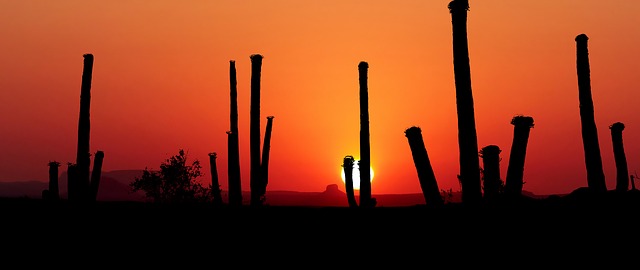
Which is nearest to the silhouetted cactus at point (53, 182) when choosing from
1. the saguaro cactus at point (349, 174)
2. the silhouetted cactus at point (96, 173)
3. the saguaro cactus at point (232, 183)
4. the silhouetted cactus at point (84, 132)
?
the silhouetted cactus at point (96, 173)

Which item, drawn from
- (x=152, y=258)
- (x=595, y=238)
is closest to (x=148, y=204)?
(x=152, y=258)

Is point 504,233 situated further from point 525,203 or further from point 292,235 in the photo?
point 292,235

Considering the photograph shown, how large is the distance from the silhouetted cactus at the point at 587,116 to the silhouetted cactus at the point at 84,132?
45.3ft

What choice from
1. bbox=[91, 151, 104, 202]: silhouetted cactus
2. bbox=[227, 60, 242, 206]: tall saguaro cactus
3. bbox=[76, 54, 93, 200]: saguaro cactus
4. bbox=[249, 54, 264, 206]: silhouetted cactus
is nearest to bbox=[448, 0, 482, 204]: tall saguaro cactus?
bbox=[249, 54, 264, 206]: silhouetted cactus

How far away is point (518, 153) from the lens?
51.8 feet

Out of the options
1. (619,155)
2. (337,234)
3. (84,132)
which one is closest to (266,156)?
(84,132)

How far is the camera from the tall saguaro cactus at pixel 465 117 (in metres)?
15.1

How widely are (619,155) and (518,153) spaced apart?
10183 millimetres

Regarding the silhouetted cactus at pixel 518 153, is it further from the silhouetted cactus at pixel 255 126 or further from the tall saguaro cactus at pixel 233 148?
the tall saguaro cactus at pixel 233 148

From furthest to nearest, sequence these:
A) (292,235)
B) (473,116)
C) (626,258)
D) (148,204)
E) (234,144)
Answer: (234,144) < (473,116) < (148,204) < (292,235) < (626,258)

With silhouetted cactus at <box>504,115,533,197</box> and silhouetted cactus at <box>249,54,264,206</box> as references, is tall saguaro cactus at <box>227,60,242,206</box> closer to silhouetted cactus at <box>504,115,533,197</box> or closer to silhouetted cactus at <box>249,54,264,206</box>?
silhouetted cactus at <box>249,54,264,206</box>

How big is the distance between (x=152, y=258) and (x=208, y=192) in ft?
102

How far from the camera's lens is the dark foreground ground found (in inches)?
414

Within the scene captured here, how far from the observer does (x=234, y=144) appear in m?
27.8
